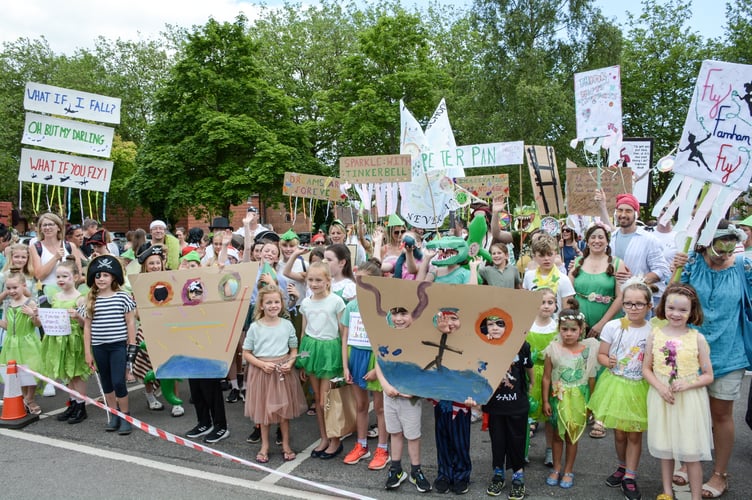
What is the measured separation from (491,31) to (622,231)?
22.9 metres

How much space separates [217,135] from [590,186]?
20794 mm

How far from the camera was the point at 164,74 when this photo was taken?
4131cm

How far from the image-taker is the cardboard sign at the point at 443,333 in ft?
12.3

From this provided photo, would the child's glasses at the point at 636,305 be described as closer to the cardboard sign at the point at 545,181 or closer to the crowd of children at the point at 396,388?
the crowd of children at the point at 396,388

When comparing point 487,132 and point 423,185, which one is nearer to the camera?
point 423,185

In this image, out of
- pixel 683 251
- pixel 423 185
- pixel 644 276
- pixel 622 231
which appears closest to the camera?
pixel 683 251

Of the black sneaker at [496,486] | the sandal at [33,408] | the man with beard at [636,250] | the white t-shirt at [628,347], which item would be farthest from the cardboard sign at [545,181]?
the sandal at [33,408]

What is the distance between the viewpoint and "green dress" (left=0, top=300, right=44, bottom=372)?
234 inches

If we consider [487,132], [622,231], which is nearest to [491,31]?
[487,132]

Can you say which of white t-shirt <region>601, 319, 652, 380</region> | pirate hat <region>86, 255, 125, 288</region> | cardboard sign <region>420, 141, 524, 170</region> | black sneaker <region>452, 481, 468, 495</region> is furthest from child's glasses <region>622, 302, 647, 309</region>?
cardboard sign <region>420, 141, 524, 170</region>

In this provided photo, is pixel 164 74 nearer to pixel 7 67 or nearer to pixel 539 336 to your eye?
pixel 7 67

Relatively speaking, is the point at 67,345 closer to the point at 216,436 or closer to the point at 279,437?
the point at 216,436

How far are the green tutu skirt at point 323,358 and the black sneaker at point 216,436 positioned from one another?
3.48 ft

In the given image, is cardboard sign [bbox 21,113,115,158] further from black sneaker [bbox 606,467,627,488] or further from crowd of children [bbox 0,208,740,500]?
black sneaker [bbox 606,467,627,488]
